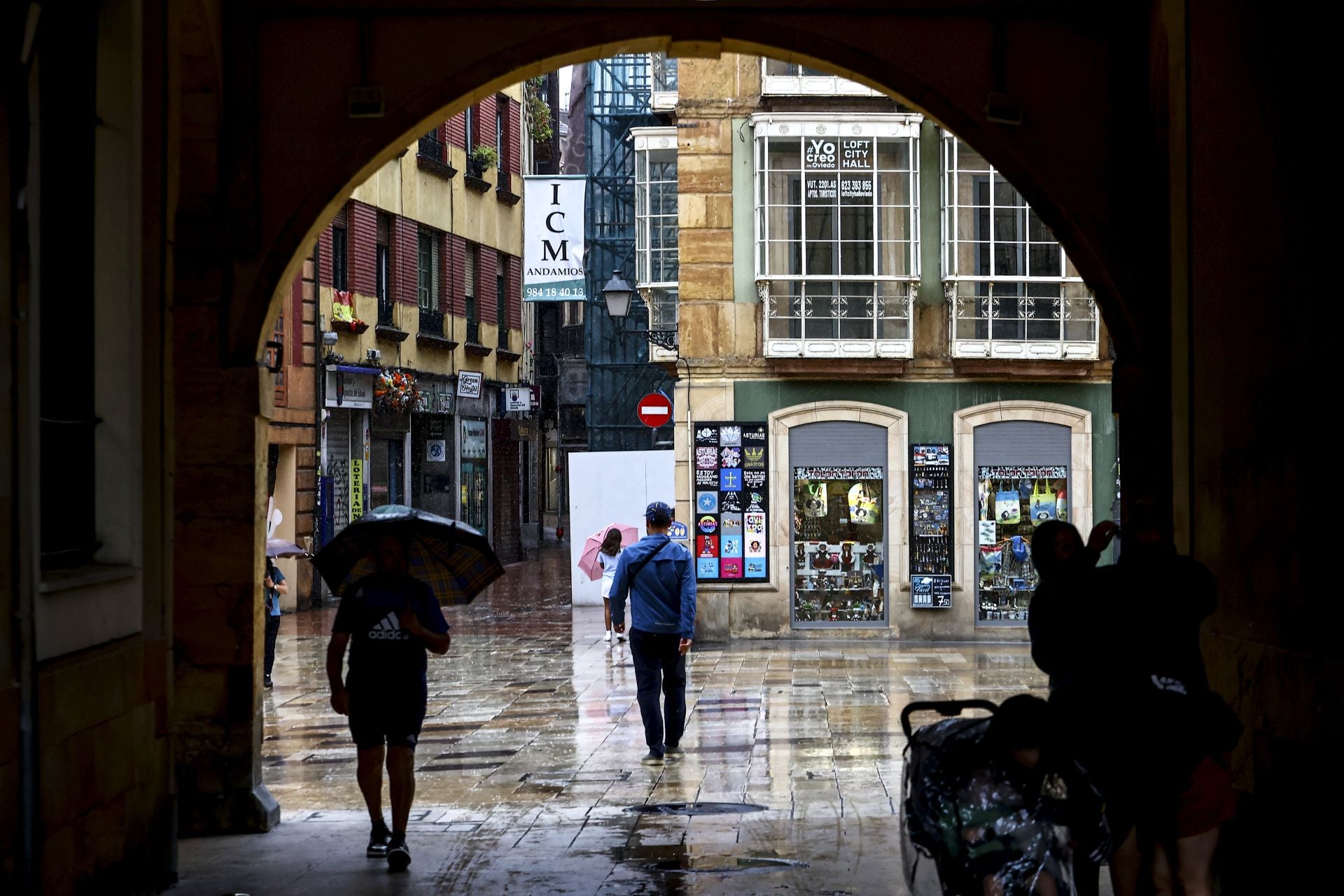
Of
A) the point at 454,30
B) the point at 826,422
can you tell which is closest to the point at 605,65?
the point at 826,422

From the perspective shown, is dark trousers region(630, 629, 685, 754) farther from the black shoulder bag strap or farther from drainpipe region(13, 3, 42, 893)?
drainpipe region(13, 3, 42, 893)

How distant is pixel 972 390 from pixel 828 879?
1546 cm

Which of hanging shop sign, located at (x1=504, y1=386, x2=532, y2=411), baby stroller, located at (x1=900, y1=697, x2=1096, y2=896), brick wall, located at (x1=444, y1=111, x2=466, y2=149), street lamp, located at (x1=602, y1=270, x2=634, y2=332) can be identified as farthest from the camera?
hanging shop sign, located at (x1=504, y1=386, x2=532, y2=411)

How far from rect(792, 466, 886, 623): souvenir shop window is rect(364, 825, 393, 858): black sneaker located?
14.3 metres

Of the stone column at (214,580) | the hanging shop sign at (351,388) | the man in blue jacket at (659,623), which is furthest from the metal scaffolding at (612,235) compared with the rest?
the stone column at (214,580)

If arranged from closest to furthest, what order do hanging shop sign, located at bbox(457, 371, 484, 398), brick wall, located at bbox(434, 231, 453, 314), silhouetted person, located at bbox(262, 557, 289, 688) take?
silhouetted person, located at bbox(262, 557, 289, 688) → brick wall, located at bbox(434, 231, 453, 314) → hanging shop sign, located at bbox(457, 371, 484, 398)

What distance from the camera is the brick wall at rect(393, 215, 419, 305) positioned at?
106 feet

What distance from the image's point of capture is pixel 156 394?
8.17m

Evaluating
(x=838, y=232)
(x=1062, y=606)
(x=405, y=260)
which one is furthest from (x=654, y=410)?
(x=1062, y=606)

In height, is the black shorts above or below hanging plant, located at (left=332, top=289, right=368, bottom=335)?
below

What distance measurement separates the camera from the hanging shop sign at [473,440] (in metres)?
36.2

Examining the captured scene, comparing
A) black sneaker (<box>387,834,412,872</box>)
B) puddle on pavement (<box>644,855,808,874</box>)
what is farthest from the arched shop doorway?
puddle on pavement (<box>644,855,808,874</box>)

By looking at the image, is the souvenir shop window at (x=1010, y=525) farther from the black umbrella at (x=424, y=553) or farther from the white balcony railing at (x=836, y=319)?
the black umbrella at (x=424, y=553)

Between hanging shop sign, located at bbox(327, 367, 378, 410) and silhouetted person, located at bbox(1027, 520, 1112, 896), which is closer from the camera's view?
silhouetted person, located at bbox(1027, 520, 1112, 896)
